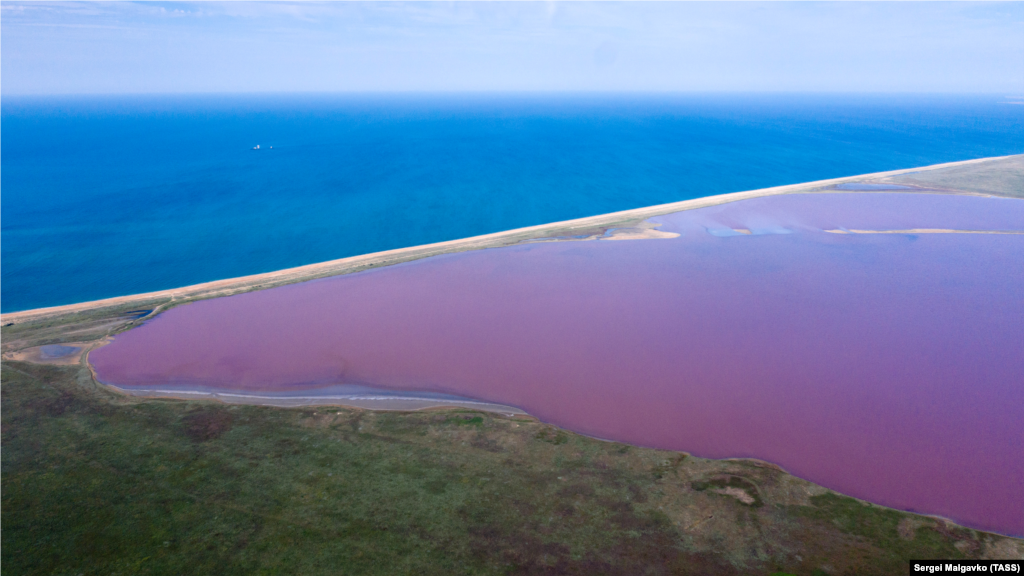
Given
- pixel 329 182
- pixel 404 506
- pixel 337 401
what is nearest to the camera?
pixel 404 506

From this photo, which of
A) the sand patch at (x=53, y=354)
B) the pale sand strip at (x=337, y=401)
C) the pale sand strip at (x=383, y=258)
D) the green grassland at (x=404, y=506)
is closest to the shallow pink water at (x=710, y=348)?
the pale sand strip at (x=337, y=401)

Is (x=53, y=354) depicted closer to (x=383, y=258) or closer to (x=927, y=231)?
(x=383, y=258)

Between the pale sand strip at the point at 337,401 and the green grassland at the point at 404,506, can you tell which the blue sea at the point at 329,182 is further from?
the green grassland at the point at 404,506

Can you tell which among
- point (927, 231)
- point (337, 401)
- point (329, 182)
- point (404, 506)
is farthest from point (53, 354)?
point (927, 231)

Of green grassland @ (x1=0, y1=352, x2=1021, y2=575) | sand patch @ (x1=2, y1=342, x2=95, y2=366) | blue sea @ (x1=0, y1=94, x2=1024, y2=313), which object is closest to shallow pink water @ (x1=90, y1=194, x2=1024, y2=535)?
sand patch @ (x1=2, y1=342, x2=95, y2=366)

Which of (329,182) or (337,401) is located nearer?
(337,401)

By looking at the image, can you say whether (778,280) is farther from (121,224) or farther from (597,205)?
(121,224)

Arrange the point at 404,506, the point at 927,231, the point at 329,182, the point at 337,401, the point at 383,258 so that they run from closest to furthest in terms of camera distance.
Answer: the point at 404,506
the point at 337,401
the point at 383,258
the point at 927,231
the point at 329,182
